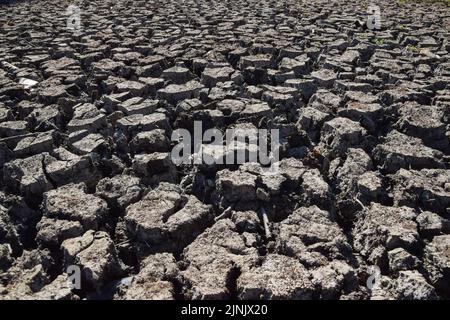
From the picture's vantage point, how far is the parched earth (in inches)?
99.9

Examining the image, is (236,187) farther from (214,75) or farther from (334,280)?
(214,75)

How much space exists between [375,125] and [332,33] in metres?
3.65

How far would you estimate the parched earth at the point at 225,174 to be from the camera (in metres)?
2.54

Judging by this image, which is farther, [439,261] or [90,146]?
[90,146]

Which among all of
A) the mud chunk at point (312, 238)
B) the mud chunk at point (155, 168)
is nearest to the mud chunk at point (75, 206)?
the mud chunk at point (155, 168)

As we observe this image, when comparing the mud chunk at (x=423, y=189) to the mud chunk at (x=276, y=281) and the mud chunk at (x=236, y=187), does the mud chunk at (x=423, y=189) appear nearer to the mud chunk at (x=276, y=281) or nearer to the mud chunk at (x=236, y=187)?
the mud chunk at (x=236, y=187)

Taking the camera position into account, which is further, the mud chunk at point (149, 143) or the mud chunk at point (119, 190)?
the mud chunk at point (149, 143)

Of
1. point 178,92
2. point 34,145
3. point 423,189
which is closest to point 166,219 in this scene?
point 34,145

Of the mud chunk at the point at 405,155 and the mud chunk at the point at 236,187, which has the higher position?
the mud chunk at the point at 236,187

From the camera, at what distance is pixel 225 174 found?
11.1 ft

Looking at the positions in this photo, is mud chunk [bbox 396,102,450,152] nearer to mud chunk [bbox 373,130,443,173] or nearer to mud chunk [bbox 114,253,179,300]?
mud chunk [bbox 373,130,443,173]

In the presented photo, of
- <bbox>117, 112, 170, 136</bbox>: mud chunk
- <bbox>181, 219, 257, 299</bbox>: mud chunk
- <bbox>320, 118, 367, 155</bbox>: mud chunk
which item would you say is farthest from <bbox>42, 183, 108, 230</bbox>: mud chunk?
<bbox>320, 118, 367, 155</bbox>: mud chunk

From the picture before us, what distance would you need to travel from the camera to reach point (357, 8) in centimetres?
988

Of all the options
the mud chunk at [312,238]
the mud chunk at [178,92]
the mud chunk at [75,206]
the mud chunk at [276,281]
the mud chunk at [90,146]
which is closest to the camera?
the mud chunk at [276,281]
